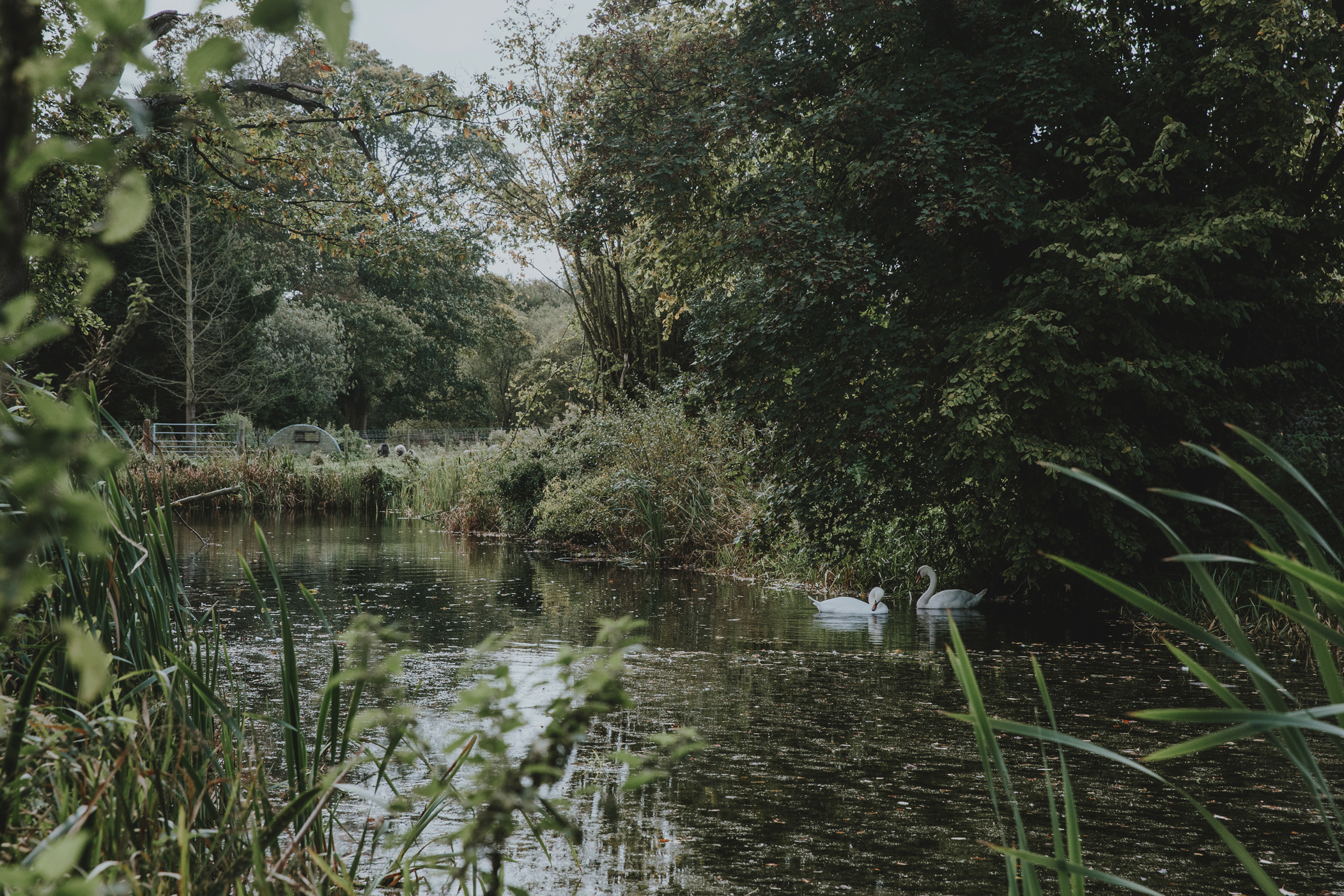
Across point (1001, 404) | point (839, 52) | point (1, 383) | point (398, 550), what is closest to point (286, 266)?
point (398, 550)

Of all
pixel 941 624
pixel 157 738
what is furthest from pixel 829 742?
pixel 941 624

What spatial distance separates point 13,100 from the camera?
57 cm

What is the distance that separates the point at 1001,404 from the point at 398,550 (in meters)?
8.09

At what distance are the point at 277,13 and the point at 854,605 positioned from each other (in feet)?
26.3

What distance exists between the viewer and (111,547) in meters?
2.31

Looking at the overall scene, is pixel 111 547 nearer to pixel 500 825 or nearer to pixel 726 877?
pixel 500 825

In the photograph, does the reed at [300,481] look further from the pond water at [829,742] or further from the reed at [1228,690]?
the reed at [1228,690]

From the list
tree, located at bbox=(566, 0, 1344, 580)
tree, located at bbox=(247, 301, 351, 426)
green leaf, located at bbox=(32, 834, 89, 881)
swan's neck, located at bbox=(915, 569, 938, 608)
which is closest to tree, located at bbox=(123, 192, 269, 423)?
tree, located at bbox=(247, 301, 351, 426)

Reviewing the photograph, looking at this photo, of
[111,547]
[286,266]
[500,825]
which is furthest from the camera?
[286,266]

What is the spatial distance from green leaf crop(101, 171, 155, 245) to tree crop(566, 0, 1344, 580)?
7.02m

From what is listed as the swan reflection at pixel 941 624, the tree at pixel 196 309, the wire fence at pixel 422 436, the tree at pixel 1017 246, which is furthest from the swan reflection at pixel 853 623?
the wire fence at pixel 422 436

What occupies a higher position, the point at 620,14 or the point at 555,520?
the point at 620,14

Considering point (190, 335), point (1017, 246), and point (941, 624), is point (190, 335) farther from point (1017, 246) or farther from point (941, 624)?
point (941, 624)

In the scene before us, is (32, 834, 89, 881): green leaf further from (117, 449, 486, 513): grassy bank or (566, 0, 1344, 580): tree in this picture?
(117, 449, 486, 513): grassy bank
